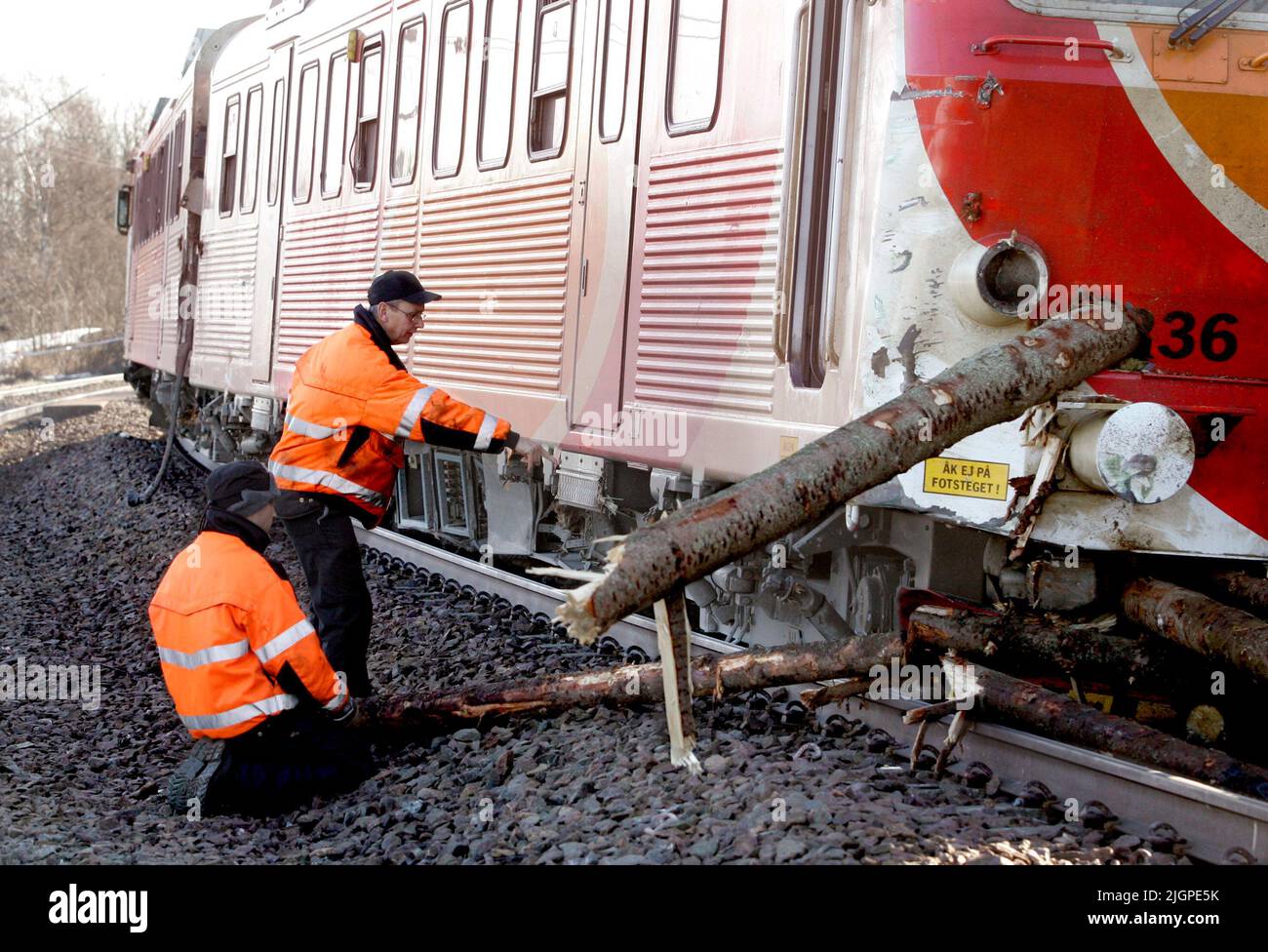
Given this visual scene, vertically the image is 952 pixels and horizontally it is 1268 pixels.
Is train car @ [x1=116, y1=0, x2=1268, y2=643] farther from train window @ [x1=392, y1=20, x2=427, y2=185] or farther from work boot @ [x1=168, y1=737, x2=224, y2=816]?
work boot @ [x1=168, y1=737, x2=224, y2=816]

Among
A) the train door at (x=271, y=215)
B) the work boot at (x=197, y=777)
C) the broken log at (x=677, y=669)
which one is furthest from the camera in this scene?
the train door at (x=271, y=215)

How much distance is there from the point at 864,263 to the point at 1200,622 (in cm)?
177

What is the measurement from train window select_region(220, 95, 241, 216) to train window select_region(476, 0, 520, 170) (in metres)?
6.60

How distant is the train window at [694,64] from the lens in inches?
237

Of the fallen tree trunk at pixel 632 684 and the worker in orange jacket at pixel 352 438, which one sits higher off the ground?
the worker in orange jacket at pixel 352 438

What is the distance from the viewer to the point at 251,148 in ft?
44.0

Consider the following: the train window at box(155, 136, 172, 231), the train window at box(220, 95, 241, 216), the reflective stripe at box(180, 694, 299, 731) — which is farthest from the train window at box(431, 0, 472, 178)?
the train window at box(155, 136, 172, 231)

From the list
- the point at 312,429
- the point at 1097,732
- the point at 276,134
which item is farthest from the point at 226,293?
the point at 1097,732

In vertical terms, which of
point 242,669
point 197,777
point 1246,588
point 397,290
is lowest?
point 197,777

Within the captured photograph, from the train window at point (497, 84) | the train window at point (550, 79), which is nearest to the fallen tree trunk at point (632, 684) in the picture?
the train window at point (550, 79)

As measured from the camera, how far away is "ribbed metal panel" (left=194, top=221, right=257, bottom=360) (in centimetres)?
1306

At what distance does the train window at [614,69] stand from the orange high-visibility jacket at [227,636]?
2.96 meters

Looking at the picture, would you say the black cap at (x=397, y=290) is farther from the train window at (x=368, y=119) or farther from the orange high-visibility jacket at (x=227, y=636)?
the train window at (x=368, y=119)

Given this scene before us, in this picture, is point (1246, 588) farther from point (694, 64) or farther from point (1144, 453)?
point (694, 64)
